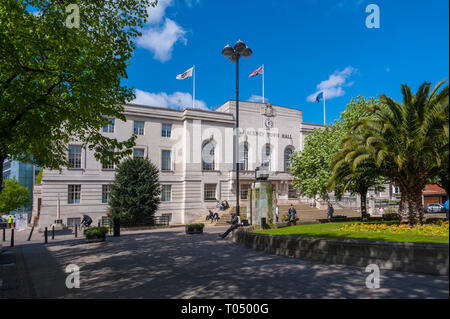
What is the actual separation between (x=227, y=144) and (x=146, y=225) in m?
16.8

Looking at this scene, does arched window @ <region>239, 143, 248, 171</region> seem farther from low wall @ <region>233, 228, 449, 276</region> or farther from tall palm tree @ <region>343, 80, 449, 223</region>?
low wall @ <region>233, 228, 449, 276</region>

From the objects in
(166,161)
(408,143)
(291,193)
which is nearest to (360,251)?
(408,143)

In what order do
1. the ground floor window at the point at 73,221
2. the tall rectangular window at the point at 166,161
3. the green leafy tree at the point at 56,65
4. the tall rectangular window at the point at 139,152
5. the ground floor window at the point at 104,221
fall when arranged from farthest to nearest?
the tall rectangular window at the point at 166,161
the tall rectangular window at the point at 139,152
the ground floor window at the point at 73,221
the ground floor window at the point at 104,221
the green leafy tree at the point at 56,65

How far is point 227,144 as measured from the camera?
41.8 m

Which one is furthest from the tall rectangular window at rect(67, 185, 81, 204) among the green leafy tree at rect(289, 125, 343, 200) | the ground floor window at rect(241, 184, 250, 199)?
the green leafy tree at rect(289, 125, 343, 200)

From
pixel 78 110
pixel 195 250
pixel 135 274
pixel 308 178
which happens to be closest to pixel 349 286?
pixel 135 274

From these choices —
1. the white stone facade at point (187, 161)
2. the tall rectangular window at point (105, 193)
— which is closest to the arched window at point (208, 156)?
the white stone facade at point (187, 161)

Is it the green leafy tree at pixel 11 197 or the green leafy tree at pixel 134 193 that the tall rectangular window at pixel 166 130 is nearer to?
the green leafy tree at pixel 134 193

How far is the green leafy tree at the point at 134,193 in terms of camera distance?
→ 29531 millimetres

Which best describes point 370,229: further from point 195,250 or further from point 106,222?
point 106,222

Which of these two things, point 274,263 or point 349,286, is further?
point 274,263

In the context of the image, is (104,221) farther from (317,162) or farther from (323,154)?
(323,154)

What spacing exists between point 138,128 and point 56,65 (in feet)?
87.7

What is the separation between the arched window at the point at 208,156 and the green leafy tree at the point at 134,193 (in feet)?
34.7
